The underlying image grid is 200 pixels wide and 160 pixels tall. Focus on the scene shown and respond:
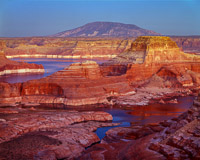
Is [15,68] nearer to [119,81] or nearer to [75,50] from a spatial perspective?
[119,81]

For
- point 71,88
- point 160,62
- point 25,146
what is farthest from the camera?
point 160,62

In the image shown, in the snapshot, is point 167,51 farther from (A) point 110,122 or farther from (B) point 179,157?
(B) point 179,157

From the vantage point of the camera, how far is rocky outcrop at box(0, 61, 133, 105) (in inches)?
1495

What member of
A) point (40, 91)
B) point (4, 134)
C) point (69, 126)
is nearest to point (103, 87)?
point (40, 91)

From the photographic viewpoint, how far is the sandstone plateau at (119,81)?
38344 mm

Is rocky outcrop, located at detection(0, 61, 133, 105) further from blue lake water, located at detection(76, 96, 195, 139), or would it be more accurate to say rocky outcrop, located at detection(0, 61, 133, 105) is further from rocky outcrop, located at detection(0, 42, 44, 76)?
rocky outcrop, located at detection(0, 42, 44, 76)

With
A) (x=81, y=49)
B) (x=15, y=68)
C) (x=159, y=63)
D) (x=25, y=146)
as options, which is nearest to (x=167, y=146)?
(x=25, y=146)

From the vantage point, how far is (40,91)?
39875 mm

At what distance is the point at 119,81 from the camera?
43.8 meters

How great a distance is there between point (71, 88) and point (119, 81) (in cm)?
735

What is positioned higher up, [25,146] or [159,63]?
[159,63]

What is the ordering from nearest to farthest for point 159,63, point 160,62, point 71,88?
point 71,88
point 159,63
point 160,62

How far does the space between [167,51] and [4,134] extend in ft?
130

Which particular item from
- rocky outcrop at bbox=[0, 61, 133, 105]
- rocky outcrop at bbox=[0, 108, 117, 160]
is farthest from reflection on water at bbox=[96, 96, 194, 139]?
rocky outcrop at bbox=[0, 61, 133, 105]
